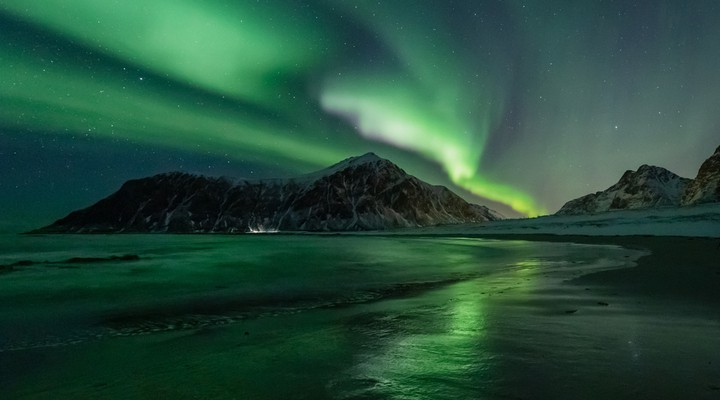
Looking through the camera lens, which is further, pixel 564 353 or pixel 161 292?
pixel 161 292

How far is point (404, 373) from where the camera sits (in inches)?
192

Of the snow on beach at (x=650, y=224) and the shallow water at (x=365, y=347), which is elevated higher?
the snow on beach at (x=650, y=224)

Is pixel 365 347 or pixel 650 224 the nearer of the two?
pixel 365 347

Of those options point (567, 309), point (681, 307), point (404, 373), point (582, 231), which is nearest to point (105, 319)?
point (404, 373)

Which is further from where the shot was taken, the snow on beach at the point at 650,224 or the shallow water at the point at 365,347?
the snow on beach at the point at 650,224

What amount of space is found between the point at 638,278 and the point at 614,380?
12248 millimetres

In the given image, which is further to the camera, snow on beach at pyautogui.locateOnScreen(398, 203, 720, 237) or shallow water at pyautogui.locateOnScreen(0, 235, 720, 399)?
snow on beach at pyautogui.locateOnScreen(398, 203, 720, 237)

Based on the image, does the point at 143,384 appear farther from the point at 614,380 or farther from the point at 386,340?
the point at 614,380

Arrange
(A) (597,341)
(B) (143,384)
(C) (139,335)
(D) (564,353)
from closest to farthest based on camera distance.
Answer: (B) (143,384) < (D) (564,353) < (A) (597,341) < (C) (139,335)

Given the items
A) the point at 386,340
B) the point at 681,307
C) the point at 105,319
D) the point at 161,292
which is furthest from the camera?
the point at 161,292

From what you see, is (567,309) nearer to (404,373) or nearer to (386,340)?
(386,340)

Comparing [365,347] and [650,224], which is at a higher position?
[650,224]

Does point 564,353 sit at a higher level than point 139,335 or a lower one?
higher

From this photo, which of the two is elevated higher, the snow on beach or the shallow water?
the snow on beach
